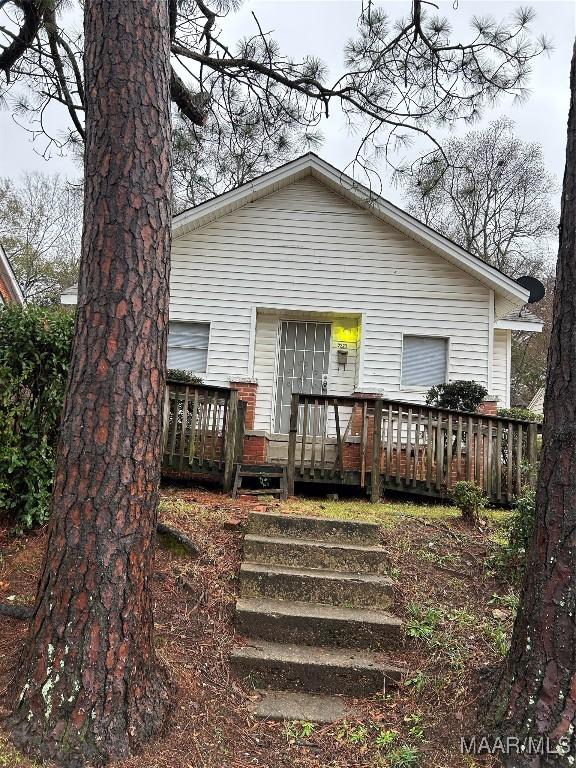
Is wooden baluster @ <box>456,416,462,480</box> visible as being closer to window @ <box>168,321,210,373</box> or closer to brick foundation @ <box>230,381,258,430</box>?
brick foundation @ <box>230,381,258,430</box>

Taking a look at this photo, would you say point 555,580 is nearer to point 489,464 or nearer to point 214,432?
point 489,464

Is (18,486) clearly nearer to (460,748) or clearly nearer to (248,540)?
(248,540)

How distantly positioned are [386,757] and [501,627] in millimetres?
1259

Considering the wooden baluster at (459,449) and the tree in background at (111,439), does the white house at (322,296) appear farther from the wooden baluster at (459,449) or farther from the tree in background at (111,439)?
the tree in background at (111,439)

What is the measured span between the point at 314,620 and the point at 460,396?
6.02 metres

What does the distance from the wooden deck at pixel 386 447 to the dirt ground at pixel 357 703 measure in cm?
180

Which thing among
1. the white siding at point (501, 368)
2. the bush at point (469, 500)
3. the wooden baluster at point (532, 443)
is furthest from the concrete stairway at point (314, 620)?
the white siding at point (501, 368)

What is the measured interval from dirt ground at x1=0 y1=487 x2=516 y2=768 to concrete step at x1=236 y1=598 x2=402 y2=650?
0.11 metres

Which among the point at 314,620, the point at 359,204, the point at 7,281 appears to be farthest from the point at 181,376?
the point at 7,281

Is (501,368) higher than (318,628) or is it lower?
higher

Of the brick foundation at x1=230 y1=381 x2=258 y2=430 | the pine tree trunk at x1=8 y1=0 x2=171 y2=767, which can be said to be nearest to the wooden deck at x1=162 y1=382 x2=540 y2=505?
the brick foundation at x1=230 y1=381 x2=258 y2=430

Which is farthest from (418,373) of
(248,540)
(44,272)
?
(44,272)

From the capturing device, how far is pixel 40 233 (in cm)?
2323

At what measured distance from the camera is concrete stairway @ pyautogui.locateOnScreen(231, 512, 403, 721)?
3105 mm
